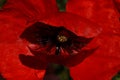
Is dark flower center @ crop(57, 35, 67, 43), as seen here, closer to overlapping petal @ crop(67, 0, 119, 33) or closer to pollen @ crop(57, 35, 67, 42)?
pollen @ crop(57, 35, 67, 42)

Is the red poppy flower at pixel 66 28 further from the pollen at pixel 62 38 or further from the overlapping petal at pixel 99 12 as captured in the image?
the pollen at pixel 62 38

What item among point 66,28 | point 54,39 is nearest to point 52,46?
point 54,39

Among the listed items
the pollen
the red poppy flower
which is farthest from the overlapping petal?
the pollen

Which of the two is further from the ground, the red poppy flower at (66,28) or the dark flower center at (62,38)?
the red poppy flower at (66,28)

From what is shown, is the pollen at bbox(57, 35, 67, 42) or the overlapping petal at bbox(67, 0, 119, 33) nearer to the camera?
the overlapping petal at bbox(67, 0, 119, 33)

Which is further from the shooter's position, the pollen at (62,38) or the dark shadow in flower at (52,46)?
the pollen at (62,38)

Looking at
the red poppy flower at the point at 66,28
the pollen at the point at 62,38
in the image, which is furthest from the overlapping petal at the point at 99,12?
the pollen at the point at 62,38

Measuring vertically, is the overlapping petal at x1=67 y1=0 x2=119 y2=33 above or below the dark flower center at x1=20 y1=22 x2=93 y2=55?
above

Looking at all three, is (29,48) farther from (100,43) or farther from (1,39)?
(100,43)
